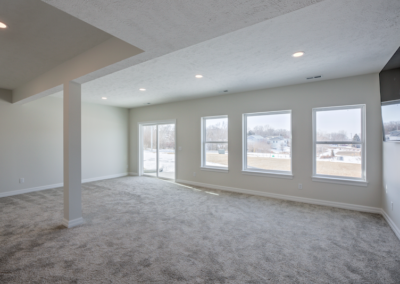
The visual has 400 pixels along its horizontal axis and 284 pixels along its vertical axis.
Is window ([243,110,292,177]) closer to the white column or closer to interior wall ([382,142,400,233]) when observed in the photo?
interior wall ([382,142,400,233])

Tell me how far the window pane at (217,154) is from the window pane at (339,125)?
235 cm

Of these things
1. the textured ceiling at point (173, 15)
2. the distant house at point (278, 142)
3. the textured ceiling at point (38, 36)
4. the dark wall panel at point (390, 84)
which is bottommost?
the distant house at point (278, 142)

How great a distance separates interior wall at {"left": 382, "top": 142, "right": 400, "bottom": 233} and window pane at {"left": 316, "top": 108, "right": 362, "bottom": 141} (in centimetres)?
61

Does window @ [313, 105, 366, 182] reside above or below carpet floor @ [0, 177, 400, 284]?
above

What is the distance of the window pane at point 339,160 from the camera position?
4074mm

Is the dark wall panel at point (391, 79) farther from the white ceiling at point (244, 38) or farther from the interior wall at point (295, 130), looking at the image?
the interior wall at point (295, 130)

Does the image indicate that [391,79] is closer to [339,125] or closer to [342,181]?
[339,125]

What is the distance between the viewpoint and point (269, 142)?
509 cm

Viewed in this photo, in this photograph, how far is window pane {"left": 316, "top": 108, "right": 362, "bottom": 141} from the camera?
4.07m

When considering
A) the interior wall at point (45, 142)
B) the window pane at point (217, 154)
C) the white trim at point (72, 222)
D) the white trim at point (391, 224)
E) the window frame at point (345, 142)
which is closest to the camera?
the white trim at point (391, 224)

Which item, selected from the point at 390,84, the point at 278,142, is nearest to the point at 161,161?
the point at 278,142

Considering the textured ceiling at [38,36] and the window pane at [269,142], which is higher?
the textured ceiling at [38,36]

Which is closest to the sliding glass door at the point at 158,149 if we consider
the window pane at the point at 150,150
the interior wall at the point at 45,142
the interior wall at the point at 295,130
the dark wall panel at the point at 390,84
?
the window pane at the point at 150,150

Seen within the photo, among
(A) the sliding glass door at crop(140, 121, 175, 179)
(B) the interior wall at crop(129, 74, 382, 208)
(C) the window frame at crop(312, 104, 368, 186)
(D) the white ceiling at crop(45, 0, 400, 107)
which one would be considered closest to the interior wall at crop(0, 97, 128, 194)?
(A) the sliding glass door at crop(140, 121, 175, 179)
